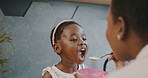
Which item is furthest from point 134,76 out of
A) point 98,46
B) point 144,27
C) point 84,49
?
point 98,46

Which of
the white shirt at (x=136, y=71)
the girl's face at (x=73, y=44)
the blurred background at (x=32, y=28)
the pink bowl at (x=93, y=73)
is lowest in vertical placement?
the white shirt at (x=136, y=71)

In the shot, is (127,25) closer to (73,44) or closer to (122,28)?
(122,28)

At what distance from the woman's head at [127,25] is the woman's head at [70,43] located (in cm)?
54

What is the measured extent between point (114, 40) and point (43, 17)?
139 cm

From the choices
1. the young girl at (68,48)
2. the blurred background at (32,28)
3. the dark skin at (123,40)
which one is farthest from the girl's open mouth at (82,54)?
the blurred background at (32,28)

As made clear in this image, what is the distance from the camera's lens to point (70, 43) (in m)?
0.98

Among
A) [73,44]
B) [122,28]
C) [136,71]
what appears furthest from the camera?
[73,44]

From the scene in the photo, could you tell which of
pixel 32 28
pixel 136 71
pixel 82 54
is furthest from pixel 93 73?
pixel 32 28

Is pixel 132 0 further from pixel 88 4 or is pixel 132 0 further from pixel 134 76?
pixel 88 4

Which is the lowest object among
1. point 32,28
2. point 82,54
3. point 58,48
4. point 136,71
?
point 136,71

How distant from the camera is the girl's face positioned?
965 millimetres

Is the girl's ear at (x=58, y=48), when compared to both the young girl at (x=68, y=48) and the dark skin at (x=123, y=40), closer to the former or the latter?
the young girl at (x=68, y=48)

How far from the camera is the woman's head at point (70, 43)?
965 mm

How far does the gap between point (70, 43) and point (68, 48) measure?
1.3 inches
